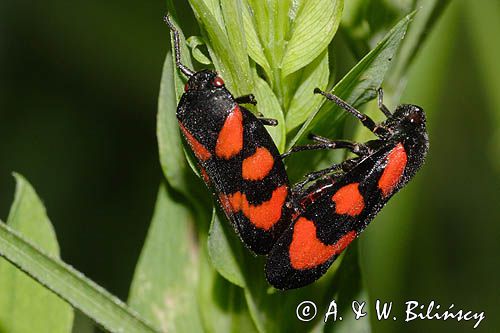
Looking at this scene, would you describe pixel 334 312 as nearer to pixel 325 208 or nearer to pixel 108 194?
pixel 325 208

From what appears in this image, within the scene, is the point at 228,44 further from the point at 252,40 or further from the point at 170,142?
the point at 170,142

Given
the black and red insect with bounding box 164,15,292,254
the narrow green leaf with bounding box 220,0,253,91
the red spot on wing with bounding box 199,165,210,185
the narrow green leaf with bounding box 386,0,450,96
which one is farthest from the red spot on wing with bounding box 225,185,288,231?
the narrow green leaf with bounding box 386,0,450,96

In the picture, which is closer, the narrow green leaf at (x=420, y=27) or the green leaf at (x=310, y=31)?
the green leaf at (x=310, y=31)

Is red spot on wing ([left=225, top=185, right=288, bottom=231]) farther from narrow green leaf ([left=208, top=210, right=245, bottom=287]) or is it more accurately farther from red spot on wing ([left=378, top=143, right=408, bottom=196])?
red spot on wing ([left=378, top=143, right=408, bottom=196])

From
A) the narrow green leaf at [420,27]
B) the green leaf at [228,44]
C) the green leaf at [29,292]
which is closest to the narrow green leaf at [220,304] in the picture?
the green leaf at [29,292]

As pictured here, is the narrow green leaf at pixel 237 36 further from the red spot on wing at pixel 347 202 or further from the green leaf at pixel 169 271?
the red spot on wing at pixel 347 202
